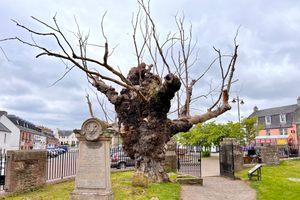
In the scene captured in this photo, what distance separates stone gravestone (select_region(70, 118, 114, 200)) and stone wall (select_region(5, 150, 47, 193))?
2.72 meters

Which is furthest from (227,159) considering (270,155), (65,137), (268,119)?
(65,137)

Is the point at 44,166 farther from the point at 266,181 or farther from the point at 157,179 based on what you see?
the point at 266,181

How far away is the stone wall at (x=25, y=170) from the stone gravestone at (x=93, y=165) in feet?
8.92

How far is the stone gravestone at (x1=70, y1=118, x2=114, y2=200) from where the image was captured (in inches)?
340

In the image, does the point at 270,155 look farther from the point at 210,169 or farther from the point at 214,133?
the point at 214,133

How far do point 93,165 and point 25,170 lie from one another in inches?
131

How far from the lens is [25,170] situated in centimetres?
1049

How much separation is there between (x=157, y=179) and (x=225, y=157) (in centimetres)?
564

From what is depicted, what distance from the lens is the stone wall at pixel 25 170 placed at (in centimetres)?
1005

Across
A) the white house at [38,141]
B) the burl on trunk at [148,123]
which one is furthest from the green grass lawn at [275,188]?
the white house at [38,141]

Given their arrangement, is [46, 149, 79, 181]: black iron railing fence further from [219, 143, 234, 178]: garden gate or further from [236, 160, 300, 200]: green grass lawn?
[236, 160, 300, 200]: green grass lawn

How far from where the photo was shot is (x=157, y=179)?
1217 cm

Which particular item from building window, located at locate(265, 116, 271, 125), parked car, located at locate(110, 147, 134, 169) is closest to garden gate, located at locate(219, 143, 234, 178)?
parked car, located at locate(110, 147, 134, 169)

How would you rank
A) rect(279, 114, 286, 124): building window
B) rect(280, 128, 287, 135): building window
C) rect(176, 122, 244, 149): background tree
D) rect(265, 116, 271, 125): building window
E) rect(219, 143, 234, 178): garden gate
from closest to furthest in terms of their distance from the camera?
rect(219, 143, 234, 178): garden gate, rect(176, 122, 244, 149): background tree, rect(280, 128, 287, 135): building window, rect(279, 114, 286, 124): building window, rect(265, 116, 271, 125): building window
